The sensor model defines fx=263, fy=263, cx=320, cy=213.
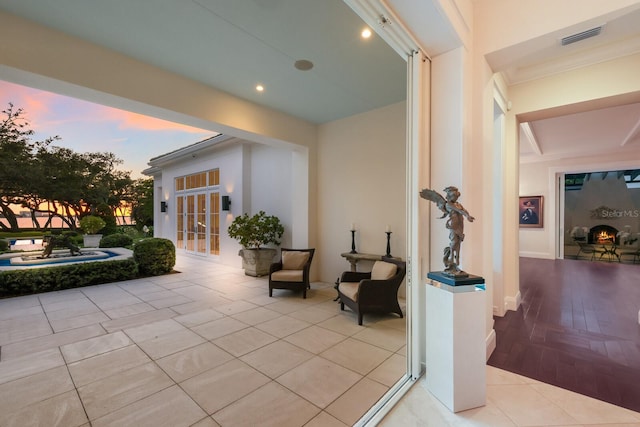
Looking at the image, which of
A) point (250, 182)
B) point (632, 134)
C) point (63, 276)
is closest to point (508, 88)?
point (632, 134)

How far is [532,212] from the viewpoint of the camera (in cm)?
852

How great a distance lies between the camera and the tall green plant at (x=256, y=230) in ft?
18.5

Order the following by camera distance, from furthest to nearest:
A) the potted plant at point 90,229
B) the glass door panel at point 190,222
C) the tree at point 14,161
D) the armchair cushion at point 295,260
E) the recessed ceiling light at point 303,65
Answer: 1. the potted plant at point 90,229
2. the glass door panel at point 190,222
3. the tree at point 14,161
4. the armchair cushion at point 295,260
5. the recessed ceiling light at point 303,65

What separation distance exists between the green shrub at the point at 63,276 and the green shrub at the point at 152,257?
0.19m

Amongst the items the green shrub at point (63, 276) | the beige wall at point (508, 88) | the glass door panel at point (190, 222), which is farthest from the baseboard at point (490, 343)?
the glass door panel at point (190, 222)

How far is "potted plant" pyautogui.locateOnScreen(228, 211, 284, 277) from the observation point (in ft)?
18.6

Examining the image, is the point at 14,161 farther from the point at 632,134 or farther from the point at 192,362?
the point at 632,134

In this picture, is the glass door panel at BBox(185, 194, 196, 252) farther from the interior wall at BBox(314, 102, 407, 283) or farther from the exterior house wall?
the interior wall at BBox(314, 102, 407, 283)

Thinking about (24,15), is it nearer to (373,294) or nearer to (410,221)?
(410,221)

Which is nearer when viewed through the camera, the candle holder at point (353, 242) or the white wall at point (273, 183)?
the candle holder at point (353, 242)

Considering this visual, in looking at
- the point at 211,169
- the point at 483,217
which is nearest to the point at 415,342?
the point at 483,217

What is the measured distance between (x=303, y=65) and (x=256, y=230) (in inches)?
138

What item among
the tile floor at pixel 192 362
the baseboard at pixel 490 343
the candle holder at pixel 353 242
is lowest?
the tile floor at pixel 192 362

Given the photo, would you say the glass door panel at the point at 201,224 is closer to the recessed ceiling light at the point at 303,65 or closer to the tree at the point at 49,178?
the tree at the point at 49,178
